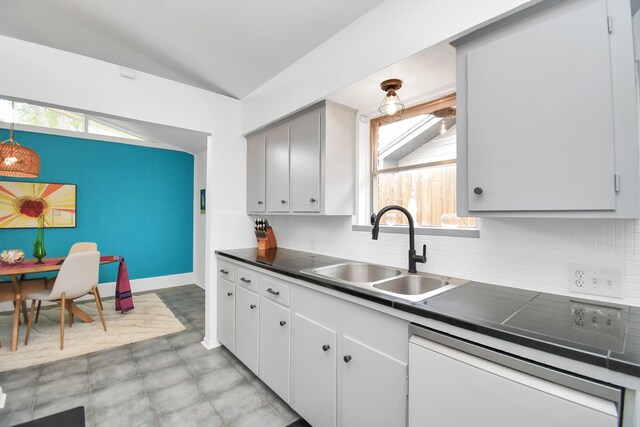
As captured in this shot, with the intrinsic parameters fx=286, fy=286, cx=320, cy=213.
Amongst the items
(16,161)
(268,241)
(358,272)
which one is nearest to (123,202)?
(16,161)

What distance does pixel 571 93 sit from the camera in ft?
3.39

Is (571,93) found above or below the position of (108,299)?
above

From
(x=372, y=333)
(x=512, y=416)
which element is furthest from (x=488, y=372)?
(x=372, y=333)

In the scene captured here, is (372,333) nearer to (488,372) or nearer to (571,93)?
(488,372)

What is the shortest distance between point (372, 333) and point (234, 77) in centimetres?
240

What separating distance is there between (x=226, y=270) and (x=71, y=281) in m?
1.75

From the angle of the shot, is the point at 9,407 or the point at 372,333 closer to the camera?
the point at 372,333

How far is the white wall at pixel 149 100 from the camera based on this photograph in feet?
6.44

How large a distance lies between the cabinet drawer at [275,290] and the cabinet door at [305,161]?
61cm

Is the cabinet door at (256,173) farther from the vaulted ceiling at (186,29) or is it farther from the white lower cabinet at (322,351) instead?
the white lower cabinet at (322,351)

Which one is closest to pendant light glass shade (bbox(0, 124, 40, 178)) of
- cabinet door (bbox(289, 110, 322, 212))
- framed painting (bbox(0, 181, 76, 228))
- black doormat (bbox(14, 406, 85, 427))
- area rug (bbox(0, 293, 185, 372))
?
framed painting (bbox(0, 181, 76, 228))

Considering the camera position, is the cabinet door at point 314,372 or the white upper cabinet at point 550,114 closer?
the white upper cabinet at point 550,114

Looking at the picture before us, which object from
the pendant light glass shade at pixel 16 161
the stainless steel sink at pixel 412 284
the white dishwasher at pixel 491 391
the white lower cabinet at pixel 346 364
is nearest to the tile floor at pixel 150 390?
the white lower cabinet at pixel 346 364

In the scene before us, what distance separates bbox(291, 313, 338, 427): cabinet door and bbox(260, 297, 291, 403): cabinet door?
8 cm
